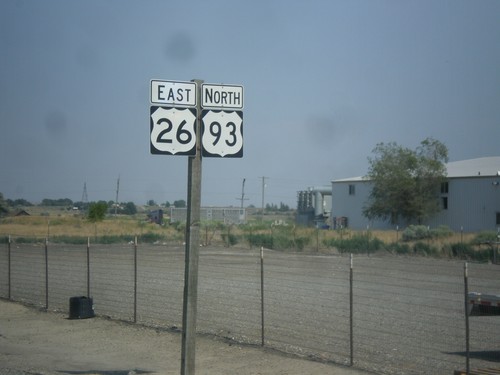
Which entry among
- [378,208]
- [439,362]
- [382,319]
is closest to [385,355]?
[439,362]

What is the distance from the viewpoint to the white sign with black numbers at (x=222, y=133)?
9789 mm

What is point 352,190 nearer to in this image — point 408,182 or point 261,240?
point 408,182

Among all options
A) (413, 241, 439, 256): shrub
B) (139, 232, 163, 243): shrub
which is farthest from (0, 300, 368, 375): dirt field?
(139, 232, 163, 243): shrub

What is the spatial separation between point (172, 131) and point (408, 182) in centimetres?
5882

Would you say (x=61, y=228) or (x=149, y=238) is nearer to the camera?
(x=149, y=238)

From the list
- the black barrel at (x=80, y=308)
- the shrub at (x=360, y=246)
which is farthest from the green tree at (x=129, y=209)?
the black barrel at (x=80, y=308)

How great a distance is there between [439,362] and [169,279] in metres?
12.8

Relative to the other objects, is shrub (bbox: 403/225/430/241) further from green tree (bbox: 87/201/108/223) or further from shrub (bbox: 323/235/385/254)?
green tree (bbox: 87/201/108/223)

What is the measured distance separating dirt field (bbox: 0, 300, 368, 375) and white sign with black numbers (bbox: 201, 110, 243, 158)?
4049mm

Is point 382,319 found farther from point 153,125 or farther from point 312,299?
point 153,125

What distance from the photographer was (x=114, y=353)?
14258 mm

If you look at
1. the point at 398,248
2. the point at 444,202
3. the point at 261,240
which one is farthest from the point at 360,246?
the point at 444,202

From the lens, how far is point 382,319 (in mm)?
17469

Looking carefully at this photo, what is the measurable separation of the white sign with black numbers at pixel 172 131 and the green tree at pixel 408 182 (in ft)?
190
